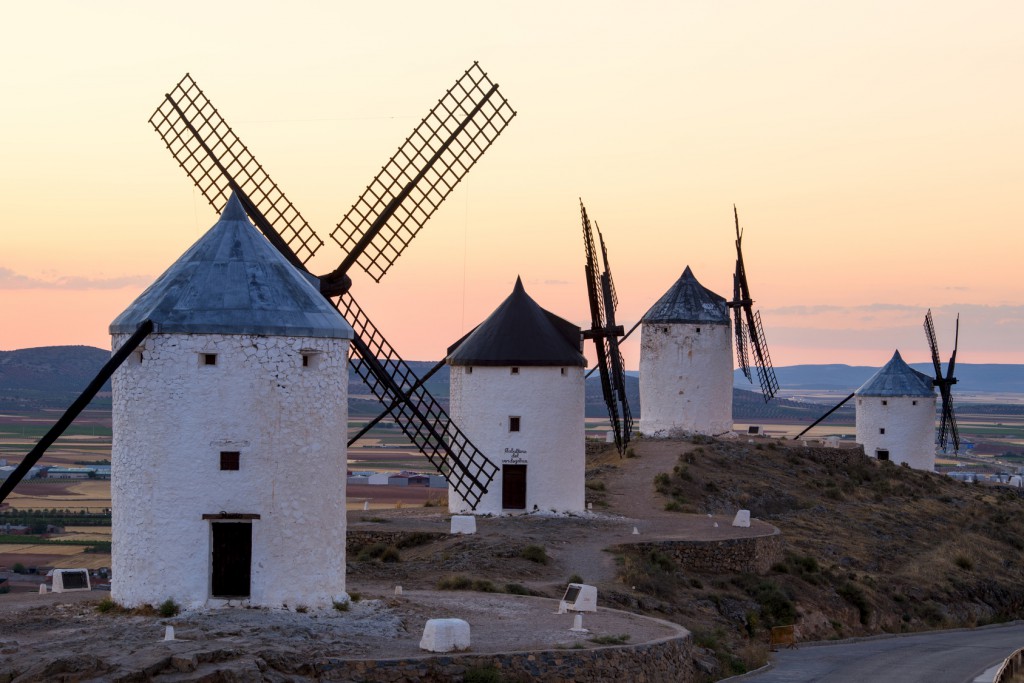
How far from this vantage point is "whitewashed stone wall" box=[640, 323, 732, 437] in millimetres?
49094

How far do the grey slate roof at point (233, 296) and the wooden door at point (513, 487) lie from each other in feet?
43.7

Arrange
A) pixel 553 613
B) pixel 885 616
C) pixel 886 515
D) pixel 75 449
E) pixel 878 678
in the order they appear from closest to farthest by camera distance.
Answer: pixel 553 613 < pixel 878 678 < pixel 885 616 < pixel 886 515 < pixel 75 449

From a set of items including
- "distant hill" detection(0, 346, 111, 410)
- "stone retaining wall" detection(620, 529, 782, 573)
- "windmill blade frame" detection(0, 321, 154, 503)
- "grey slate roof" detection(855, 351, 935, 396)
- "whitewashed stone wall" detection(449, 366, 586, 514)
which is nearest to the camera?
"windmill blade frame" detection(0, 321, 154, 503)

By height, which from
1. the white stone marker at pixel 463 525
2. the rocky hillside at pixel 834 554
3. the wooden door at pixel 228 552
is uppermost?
the wooden door at pixel 228 552

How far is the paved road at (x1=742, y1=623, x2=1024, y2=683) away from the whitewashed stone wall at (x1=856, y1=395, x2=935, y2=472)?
22.7m

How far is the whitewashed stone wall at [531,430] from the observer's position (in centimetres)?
3397

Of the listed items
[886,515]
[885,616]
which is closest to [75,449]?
[886,515]

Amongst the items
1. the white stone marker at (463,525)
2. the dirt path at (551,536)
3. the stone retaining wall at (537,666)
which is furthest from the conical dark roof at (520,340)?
the stone retaining wall at (537,666)

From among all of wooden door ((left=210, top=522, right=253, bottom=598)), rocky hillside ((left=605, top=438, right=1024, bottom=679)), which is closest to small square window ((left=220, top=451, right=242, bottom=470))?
wooden door ((left=210, top=522, right=253, bottom=598))

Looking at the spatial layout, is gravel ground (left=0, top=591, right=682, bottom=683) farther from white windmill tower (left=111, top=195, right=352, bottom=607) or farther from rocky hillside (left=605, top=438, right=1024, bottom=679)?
rocky hillside (left=605, top=438, right=1024, bottom=679)

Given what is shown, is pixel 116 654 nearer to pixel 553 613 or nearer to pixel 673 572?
pixel 553 613

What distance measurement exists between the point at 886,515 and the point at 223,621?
28.5 meters

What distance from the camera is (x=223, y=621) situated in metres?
18.9

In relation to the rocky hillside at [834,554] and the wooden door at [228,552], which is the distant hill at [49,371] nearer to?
the rocky hillside at [834,554]
